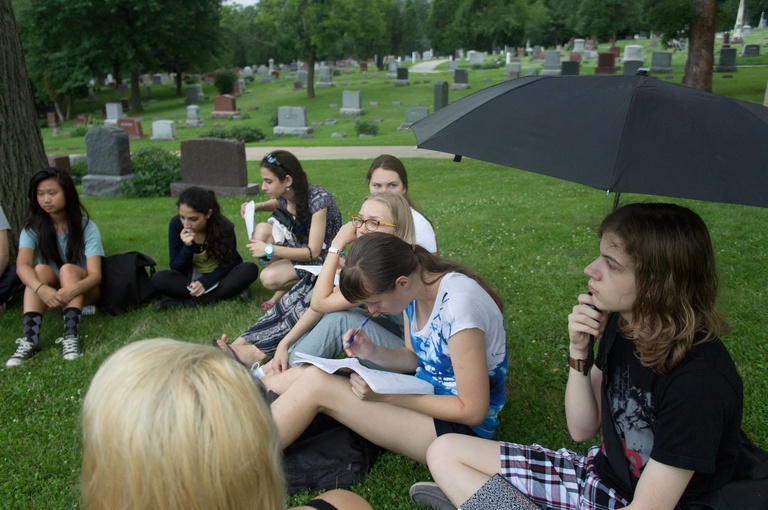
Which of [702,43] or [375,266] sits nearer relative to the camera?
[375,266]

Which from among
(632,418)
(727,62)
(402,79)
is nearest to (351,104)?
(402,79)

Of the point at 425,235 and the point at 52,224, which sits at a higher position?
the point at 425,235

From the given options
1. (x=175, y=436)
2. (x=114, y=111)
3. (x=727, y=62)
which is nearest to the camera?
(x=175, y=436)

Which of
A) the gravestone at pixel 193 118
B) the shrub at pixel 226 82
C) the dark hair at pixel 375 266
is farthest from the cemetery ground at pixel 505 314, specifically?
the shrub at pixel 226 82

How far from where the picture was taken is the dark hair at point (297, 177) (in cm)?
462

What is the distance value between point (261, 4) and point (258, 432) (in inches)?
1408

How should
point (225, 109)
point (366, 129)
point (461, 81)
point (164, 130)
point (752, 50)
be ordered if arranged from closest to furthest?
point (366, 129), point (164, 130), point (225, 109), point (461, 81), point (752, 50)

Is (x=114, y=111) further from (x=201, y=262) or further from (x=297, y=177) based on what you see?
(x=297, y=177)

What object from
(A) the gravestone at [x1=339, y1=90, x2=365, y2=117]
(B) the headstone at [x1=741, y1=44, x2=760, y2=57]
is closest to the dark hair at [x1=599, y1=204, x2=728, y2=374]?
(A) the gravestone at [x1=339, y1=90, x2=365, y2=117]

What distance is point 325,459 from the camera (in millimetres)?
2914

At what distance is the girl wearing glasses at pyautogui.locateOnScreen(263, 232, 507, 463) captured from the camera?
2.52 meters

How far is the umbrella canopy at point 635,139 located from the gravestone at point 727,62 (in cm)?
2801

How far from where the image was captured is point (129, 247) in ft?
23.8

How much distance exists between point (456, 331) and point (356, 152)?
43.7ft
